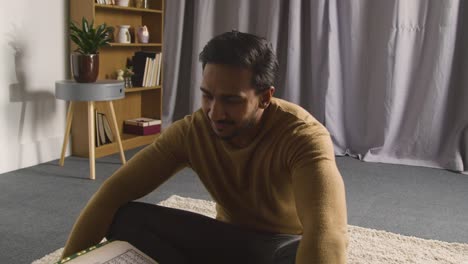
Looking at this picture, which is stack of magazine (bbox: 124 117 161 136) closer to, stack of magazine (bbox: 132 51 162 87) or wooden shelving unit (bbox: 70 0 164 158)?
wooden shelving unit (bbox: 70 0 164 158)

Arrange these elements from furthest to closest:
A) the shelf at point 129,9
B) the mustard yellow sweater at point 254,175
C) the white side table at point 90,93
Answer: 1. the shelf at point 129,9
2. the white side table at point 90,93
3. the mustard yellow sweater at point 254,175

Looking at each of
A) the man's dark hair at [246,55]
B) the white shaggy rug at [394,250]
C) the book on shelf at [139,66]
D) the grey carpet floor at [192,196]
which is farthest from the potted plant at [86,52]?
the man's dark hair at [246,55]

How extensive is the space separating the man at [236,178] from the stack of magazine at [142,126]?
2419 mm

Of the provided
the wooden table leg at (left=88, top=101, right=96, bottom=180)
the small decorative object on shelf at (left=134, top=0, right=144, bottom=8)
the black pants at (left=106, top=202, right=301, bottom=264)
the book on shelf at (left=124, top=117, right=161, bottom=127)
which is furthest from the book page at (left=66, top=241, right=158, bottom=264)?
the small decorative object on shelf at (left=134, top=0, right=144, bottom=8)

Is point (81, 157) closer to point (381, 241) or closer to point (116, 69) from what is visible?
point (116, 69)

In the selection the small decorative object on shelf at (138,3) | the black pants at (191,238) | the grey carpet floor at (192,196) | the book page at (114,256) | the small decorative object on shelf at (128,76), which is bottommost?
the grey carpet floor at (192,196)

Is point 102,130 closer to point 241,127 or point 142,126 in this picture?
point 142,126

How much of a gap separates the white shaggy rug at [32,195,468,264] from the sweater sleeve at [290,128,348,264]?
87 centimetres

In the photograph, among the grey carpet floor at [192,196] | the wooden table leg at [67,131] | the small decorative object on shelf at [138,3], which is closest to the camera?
the grey carpet floor at [192,196]

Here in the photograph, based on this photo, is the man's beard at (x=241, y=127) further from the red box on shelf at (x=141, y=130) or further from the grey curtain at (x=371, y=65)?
the red box on shelf at (x=141, y=130)

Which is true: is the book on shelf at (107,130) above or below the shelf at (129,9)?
below

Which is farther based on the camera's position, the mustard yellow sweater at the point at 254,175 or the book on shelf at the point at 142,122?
the book on shelf at the point at 142,122

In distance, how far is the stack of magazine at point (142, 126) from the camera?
13.0 ft

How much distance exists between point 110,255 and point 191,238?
284mm
